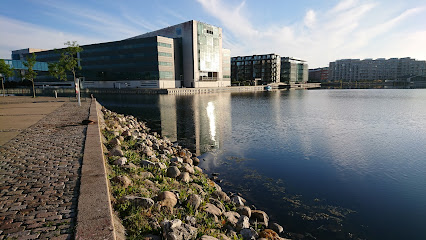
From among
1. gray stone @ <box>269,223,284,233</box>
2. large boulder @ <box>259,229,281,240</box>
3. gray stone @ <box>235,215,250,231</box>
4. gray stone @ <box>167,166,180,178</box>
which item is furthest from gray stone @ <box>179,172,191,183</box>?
large boulder @ <box>259,229,281,240</box>

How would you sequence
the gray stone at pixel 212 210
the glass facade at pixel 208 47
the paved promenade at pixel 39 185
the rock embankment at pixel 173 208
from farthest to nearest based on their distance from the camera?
the glass facade at pixel 208 47
the gray stone at pixel 212 210
the rock embankment at pixel 173 208
the paved promenade at pixel 39 185

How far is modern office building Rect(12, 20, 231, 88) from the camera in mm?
105062

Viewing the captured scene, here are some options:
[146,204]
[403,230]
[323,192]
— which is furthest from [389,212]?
[146,204]

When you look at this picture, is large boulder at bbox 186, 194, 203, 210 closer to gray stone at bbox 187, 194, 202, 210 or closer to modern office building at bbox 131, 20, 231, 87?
gray stone at bbox 187, 194, 202, 210

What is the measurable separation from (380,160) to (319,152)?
365 cm

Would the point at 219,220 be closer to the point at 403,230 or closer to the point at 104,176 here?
the point at 104,176

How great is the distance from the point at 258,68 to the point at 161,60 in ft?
312

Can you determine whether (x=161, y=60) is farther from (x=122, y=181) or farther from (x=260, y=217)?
(x=260, y=217)

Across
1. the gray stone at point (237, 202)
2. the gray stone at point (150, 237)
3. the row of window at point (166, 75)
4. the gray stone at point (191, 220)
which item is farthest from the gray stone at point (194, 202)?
the row of window at point (166, 75)

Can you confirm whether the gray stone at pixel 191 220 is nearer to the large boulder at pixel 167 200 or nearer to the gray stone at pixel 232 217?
the large boulder at pixel 167 200

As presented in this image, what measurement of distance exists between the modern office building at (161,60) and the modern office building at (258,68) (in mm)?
57127

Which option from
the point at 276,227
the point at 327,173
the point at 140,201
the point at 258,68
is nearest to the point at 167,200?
the point at 140,201

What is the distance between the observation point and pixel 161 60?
104500 mm

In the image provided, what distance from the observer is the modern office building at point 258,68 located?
177250 millimetres
